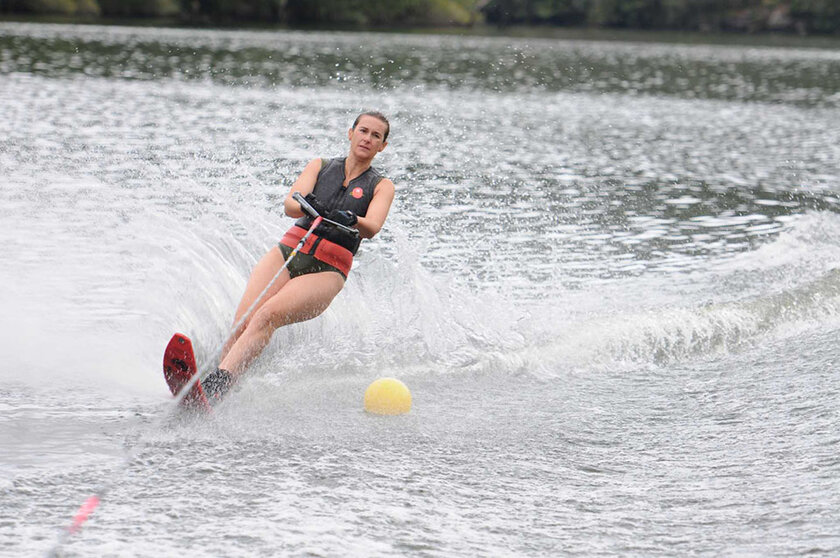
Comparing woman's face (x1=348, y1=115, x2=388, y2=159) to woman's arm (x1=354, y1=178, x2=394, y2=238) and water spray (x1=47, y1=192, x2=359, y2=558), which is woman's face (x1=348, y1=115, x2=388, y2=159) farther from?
water spray (x1=47, y1=192, x2=359, y2=558)

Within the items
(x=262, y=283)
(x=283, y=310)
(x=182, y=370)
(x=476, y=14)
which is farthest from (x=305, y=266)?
(x=476, y=14)

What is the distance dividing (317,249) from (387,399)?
0.91 metres

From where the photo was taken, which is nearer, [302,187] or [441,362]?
[302,187]

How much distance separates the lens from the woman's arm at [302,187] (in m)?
6.02

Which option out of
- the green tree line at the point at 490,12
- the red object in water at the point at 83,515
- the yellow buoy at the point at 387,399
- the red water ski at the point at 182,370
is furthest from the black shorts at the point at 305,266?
the green tree line at the point at 490,12

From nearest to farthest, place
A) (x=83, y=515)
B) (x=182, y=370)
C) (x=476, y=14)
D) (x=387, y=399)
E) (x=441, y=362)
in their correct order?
(x=83, y=515) < (x=182, y=370) < (x=387, y=399) < (x=441, y=362) < (x=476, y=14)

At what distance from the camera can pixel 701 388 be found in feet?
21.4

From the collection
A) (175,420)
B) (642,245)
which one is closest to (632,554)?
(175,420)

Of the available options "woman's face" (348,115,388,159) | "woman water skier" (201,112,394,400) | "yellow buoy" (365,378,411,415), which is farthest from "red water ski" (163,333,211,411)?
"woman's face" (348,115,388,159)

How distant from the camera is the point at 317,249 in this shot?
19.8 feet

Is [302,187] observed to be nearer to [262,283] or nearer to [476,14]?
[262,283]

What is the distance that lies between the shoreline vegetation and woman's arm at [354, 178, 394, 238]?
1759 inches

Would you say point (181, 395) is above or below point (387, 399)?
above

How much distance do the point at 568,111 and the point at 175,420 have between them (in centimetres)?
1987
